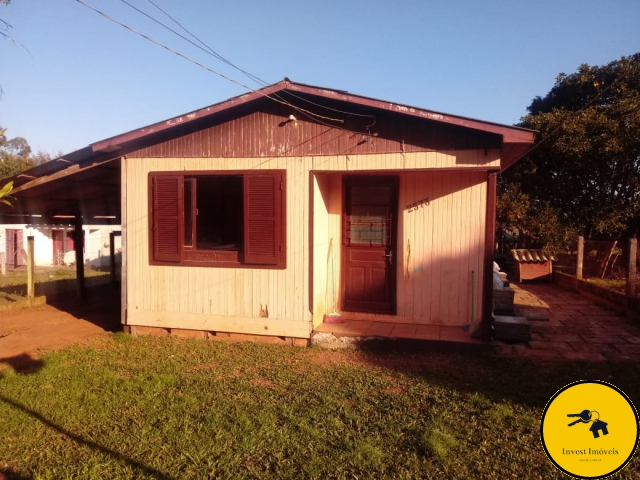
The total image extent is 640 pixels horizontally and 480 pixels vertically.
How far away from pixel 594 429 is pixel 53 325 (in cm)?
982

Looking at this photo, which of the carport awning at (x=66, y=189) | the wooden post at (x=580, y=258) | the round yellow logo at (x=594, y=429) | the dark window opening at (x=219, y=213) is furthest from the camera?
the wooden post at (x=580, y=258)

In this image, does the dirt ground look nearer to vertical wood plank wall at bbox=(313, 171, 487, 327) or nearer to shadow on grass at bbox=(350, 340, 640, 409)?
vertical wood plank wall at bbox=(313, 171, 487, 327)

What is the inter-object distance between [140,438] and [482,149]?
5.38 m

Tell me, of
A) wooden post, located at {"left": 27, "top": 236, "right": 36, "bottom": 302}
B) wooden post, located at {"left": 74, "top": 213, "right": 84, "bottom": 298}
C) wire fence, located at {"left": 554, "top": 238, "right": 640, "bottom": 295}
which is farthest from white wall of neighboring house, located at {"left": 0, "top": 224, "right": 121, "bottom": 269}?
wire fence, located at {"left": 554, "top": 238, "right": 640, "bottom": 295}

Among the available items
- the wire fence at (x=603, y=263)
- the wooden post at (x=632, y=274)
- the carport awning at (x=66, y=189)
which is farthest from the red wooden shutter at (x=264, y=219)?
the wire fence at (x=603, y=263)

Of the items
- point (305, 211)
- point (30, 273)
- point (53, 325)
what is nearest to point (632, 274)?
point (305, 211)

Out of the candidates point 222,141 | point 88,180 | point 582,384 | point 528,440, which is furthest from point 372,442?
point 88,180

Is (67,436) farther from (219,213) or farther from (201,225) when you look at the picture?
(219,213)

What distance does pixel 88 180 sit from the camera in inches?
327

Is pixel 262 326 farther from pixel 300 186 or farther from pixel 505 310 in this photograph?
pixel 505 310

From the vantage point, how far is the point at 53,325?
876 centimetres

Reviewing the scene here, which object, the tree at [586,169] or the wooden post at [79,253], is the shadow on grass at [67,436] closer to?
the wooden post at [79,253]

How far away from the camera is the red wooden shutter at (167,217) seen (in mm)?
7156

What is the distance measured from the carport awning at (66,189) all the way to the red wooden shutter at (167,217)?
96 centimetres
